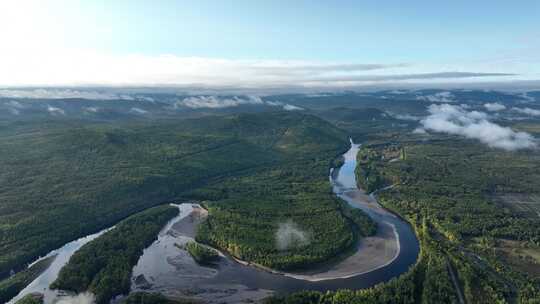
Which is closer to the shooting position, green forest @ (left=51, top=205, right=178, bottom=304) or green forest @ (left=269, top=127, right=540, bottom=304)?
green forest @ (left=269, top=127, right=540, bottom=304)

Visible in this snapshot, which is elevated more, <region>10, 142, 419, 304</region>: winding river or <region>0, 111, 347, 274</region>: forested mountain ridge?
<region>0, 111, 347, 274</region>: forested mountain ridge

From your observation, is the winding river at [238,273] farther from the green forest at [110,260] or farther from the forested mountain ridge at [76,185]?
the forested mountain ridge at [76,185]

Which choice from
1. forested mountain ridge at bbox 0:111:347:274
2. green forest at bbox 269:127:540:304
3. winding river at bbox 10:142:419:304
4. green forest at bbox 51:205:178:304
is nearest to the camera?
green forest at bbox 269:127:540:304

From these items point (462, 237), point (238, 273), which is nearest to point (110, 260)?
point (238, 273)

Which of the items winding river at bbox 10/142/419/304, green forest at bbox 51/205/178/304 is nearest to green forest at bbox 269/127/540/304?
winding river at bbox 10/142/419/304

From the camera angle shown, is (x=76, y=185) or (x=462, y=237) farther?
(x=76, y=185)

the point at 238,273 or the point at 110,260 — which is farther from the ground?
the point at 110,260

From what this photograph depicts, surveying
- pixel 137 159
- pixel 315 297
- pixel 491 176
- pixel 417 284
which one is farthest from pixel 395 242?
pixel 137 159

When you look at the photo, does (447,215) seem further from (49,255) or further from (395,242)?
(49,255)

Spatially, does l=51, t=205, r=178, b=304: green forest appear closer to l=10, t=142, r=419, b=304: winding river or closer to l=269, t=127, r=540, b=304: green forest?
l=10, t=142, r=419, b=304: winding river

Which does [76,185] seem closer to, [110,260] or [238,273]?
[110,260]
